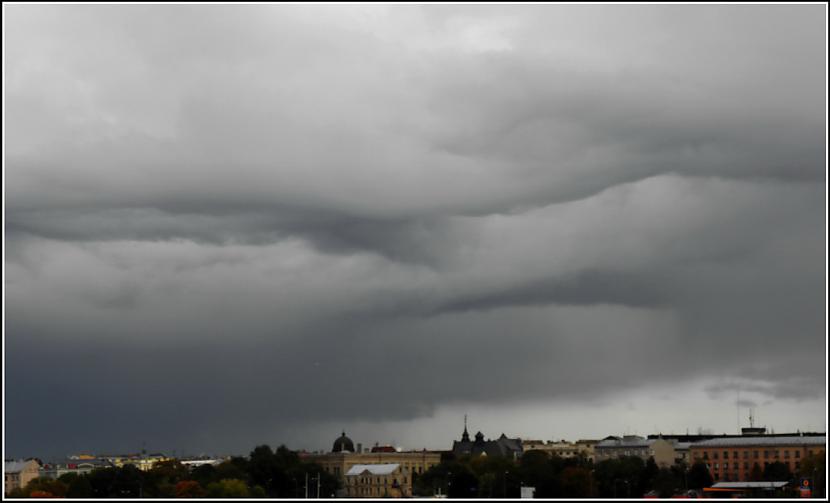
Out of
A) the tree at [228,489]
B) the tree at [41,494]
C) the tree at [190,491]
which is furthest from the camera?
the tree at [190,491]

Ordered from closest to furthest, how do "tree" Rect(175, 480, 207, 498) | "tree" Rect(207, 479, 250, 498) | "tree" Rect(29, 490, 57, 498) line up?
"tree" Rect(207, 479, 250, 498) → "tree" Rect(29, 490, 57, 498) → "tree" Rect(175, 480, 207, 498)

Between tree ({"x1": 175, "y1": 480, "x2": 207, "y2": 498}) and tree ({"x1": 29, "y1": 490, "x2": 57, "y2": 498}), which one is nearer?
tree ({"x1": 29, "y1": 490, "x2": 57, "y2": 498})

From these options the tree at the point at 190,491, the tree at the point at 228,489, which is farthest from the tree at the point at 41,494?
the tree at the point at 228,489

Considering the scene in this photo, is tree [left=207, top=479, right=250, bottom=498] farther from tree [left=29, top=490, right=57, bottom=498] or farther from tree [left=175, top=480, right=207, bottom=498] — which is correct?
tree [left=29, top=490, right=57, bottom=498]

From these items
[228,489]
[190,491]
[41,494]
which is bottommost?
[41,494]

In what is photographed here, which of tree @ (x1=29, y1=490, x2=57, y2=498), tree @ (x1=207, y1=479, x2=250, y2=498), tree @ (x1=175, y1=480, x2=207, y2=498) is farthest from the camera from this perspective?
tree @ (x1=175, y1=480, x2=207, y2=498)

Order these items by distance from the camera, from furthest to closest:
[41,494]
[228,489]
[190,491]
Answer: [190,491] < [41,494] < [228,489]

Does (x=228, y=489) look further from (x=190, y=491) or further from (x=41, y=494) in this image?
(x=41, y=494)

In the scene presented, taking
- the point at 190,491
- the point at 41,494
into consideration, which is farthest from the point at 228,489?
the point at 41,494

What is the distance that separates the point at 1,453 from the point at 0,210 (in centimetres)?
3534

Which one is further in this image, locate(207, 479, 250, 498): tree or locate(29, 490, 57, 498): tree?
locate(29, 490, 57, 498): tree

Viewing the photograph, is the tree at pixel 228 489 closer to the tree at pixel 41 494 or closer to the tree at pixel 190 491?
the tree at pixel 190 491

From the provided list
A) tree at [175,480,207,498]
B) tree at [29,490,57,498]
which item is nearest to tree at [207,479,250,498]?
tree at [175,480,207,498]

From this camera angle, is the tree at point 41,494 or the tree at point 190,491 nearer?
the tree at point 41,494
